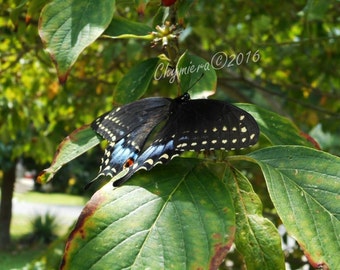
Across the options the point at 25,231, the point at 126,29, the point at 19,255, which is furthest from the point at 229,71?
the point at 25,231

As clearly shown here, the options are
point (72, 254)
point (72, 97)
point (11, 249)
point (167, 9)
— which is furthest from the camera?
point (11, 249)

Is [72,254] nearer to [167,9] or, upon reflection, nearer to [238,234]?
[238,234]

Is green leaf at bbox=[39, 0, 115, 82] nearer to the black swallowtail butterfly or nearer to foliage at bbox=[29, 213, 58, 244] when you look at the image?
the black swallowtail butterfly

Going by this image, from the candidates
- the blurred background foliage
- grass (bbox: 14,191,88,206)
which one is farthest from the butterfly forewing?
grass (bbox: 14,191,88,206)

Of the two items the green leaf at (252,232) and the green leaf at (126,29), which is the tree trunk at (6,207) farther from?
the green leaf at (252,232)

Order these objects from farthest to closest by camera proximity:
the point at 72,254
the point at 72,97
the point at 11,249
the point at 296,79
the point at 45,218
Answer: the point at 45,218 < the point at 11,249 < the point at 72,97 < the point at 296,79 < the point at 72,254

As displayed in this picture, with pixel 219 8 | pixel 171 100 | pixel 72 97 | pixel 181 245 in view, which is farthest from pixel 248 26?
pixel 181 245

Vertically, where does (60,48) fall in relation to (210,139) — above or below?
above
